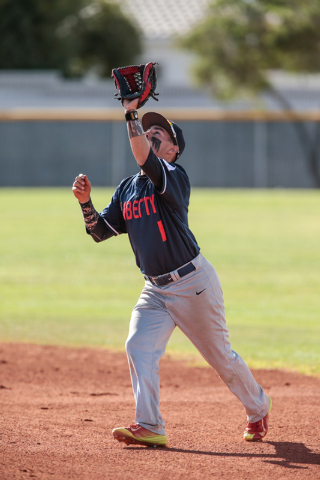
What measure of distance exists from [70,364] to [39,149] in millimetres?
27061

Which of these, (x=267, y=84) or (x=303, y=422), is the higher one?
(x=267, y=84)

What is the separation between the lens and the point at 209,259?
15211 millimetres

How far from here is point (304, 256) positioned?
1571 centimetres

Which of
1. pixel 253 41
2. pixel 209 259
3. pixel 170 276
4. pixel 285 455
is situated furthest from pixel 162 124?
pixel 253 41

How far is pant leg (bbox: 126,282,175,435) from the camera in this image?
409cm

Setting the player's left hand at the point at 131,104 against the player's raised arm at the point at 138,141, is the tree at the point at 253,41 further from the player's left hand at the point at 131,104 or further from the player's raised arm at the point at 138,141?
the player's raised arm at the point at 138,141

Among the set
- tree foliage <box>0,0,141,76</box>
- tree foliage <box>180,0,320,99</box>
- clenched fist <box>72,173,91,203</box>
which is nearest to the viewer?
clenched fist <box>72,173,91,203</box>

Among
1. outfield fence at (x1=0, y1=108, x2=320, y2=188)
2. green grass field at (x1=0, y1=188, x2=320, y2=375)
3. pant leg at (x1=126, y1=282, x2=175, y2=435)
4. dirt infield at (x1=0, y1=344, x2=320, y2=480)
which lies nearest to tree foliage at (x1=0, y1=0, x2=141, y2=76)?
outfield fence at (x1=0, y1=108, x2=320, y2=188)

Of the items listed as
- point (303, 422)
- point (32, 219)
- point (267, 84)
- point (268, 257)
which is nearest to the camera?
point (303, 422)

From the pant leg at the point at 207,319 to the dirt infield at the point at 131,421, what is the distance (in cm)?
46

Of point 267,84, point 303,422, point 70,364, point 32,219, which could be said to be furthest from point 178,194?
point 267,84

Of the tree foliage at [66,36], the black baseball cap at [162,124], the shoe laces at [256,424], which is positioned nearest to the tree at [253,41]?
the tree foliage at [66,36]

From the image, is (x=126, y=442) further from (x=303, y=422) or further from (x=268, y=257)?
(x=268, y=257)

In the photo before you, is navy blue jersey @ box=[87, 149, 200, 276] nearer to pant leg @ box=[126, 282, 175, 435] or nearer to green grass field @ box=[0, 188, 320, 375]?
pant leg @ box=[126, 282, 175, 435]
